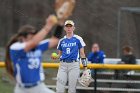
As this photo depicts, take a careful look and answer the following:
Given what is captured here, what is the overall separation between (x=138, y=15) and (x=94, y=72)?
12751mm

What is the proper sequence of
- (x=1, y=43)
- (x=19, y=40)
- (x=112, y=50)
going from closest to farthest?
(x=19, y=40)
(x=112, y=50)
(x=1, y=43)

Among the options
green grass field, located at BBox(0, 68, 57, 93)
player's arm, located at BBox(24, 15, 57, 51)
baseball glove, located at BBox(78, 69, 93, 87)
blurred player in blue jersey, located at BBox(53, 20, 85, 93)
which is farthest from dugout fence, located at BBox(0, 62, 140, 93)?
player's arm, located at BBox(24, 15, 57, 51)

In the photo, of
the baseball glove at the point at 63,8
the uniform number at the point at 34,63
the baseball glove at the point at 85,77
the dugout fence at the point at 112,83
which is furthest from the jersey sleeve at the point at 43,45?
the dugout fence at the point at 112,83

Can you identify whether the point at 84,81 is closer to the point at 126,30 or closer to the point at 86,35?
the point at 126,30

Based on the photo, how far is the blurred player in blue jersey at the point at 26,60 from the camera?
325 inches

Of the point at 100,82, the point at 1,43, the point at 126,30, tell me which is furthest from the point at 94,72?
the point at 1,43

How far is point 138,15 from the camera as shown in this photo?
26.2 meters

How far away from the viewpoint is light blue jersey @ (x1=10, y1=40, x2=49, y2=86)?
27.2 ft

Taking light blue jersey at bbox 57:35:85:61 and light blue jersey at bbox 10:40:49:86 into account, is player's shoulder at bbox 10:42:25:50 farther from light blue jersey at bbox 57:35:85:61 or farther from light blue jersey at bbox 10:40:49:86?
light blue jersey at bbox 57:35:85:61

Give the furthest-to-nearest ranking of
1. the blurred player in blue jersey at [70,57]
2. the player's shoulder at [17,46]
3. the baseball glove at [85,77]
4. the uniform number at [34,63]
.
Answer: the baseball glove at [85,77] < the blurred player in blue jersey at [70,57] < the uniform number at [34,63] < the player's shoulder at [17,46]

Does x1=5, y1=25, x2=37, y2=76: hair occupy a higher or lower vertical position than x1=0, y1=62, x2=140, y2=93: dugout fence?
higher

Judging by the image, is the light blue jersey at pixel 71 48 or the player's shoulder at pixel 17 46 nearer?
the player's shoulder at pixel 17 46

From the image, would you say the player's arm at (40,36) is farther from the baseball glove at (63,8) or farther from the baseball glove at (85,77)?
the baseball glove at (85,77)

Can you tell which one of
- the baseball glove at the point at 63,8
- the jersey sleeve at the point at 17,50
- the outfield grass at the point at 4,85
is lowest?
the outfield grass at the point at 4,85
